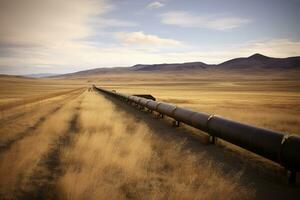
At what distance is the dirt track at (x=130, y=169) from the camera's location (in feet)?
18.2

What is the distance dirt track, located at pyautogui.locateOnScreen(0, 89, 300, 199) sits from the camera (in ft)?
18.2

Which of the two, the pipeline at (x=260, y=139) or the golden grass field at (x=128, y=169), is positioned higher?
the pipeline at (x=260, y=139)

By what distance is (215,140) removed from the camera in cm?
998

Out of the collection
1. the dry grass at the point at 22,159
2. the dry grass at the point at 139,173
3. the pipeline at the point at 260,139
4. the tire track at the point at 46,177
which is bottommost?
the dry grass at the point at 139,173

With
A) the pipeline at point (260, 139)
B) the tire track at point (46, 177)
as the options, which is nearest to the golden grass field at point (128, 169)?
the tire track at point (46, 177)

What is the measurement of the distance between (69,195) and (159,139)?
18.6 ft

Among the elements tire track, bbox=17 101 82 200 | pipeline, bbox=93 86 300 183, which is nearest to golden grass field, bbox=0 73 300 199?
tire track, bbox=17 101 82 200

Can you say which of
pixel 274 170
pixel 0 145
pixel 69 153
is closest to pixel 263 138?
pixel 274 170

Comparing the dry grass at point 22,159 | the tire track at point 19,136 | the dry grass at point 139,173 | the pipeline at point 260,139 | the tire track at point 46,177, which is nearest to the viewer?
the tire track at point 46,177

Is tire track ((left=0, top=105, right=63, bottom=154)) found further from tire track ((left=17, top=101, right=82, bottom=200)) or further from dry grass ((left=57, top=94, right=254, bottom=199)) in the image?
dry grass ((left=57, top=94, right=254, bottom=199))

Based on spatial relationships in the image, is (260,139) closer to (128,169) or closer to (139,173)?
(139,173)

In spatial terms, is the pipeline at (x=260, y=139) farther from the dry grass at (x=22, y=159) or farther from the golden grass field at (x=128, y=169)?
the dry grass at (x=22, y=159)

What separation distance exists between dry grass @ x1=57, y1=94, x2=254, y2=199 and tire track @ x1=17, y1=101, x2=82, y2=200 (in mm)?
200

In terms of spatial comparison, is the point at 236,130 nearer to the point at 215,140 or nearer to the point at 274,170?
the point at 274,170
